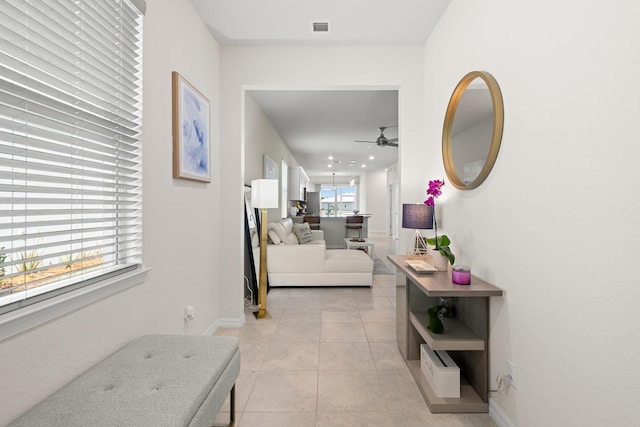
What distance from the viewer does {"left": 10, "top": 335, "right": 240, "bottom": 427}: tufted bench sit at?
1.07m

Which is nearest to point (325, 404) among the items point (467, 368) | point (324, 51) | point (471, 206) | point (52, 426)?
point (467, 368)

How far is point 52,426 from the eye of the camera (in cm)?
101

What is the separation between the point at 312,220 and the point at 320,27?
5901 mm

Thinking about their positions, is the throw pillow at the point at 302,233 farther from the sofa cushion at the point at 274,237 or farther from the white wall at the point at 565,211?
the white wall at the point at 565,211

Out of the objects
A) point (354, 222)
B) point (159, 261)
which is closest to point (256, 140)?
point (159, 261)

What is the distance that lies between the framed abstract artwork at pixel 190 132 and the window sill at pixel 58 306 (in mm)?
871

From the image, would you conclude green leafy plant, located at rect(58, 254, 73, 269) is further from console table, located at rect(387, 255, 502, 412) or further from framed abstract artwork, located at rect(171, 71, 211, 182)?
console table, located at rect(387, 255, 502, 412)

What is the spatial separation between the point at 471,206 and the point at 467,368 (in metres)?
1.09

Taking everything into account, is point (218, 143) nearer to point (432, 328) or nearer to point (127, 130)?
point (127, 130)

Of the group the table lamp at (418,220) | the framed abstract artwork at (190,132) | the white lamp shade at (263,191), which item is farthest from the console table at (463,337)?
the framed abstract artwork at (190,132)

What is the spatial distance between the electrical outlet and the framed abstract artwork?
2335 mm

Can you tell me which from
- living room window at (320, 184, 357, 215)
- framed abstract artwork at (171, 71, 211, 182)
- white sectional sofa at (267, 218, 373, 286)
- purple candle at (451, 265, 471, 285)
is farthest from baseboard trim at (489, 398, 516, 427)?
living room window at (320, 184, 357, 215)

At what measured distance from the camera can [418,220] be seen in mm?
2469

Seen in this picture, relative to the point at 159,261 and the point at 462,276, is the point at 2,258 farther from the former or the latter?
the point at 462,276
